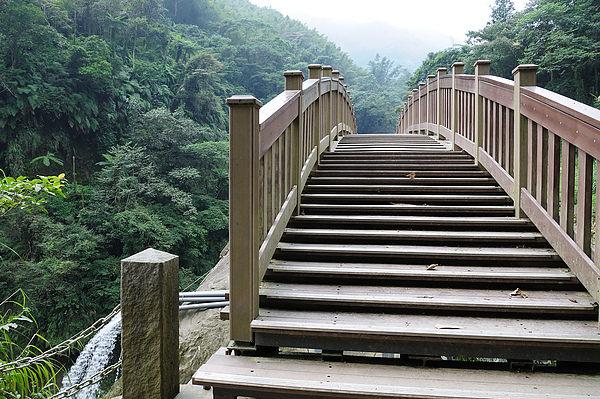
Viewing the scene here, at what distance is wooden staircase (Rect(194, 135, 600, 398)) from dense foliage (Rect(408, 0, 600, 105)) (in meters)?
20.4

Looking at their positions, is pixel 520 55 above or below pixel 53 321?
above

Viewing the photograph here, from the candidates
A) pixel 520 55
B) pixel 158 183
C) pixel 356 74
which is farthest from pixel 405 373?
pixel 356 74

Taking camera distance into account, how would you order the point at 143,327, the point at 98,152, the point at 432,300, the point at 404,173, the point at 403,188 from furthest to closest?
1. the point at 98,152
2. the point at 404,173
3. the point at 403,188
4. the point at 432,300
5. the point at 143,327

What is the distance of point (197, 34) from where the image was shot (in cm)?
5084

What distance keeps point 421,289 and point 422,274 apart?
103 millimetres

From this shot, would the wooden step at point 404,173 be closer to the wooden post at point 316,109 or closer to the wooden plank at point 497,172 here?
the wooden plank at point 497,172

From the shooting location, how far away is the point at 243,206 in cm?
242

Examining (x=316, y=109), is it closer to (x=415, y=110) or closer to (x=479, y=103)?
(x=479, y=103)

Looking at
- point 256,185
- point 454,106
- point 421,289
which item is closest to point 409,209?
point 421,289

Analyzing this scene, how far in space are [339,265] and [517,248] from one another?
1.35 metres

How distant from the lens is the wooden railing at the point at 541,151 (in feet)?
8.49

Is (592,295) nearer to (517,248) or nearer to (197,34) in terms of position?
(517,248)

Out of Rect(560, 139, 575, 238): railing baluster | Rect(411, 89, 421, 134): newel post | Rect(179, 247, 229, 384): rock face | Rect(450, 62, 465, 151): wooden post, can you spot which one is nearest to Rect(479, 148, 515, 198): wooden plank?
Rect(560, 139, 575, 238): railing baluster

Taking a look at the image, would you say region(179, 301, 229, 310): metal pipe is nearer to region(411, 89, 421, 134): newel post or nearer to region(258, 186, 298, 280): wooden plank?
region(258, 186, 298, 280): wooden plank
